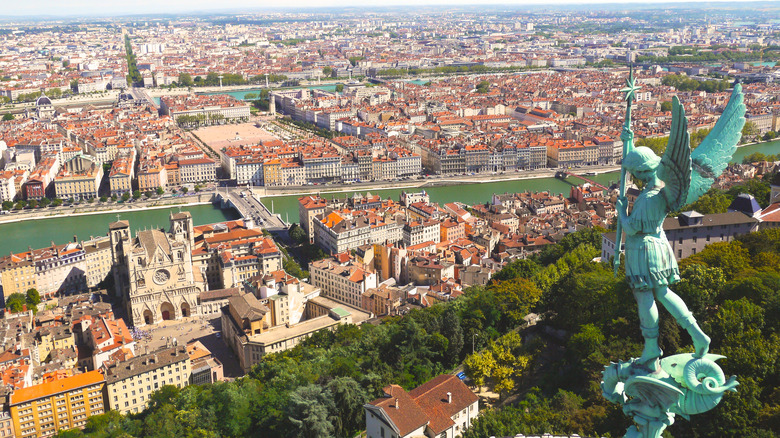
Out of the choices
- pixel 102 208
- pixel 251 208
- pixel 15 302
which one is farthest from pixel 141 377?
pixel 102 208

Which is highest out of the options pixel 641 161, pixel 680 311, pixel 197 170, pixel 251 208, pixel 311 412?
pixel 641 161

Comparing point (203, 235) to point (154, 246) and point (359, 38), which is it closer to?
point (154, 246)

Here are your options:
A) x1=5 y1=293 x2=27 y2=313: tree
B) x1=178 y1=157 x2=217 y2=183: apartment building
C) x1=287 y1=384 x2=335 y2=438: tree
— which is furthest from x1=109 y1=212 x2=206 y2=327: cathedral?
x1=178 y1=157 x2=217 y2=183: apartment building

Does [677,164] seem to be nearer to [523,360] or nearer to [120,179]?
[523,360]

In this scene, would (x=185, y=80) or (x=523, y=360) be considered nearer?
(x=523, y=360)

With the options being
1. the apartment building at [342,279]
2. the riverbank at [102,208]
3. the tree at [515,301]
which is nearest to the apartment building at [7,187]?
the riverbank at [102,208]
